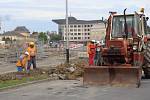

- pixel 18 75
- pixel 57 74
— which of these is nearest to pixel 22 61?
pixel 18 75

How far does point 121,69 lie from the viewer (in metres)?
17.8

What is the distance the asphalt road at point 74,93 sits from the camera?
14211 millimetres

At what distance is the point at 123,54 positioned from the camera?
1889 centimetres

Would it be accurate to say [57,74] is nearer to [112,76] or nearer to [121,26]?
[121,26]

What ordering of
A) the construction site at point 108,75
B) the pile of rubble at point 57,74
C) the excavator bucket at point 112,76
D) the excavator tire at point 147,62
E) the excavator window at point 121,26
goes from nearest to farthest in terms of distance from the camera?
1. the construction site at point 108,75
2. the excavator bucket at point 112,76
3. the excavator window at point 121,26
4. the excavator tire at point 147,62
5. the pile of rubble at point 57,74

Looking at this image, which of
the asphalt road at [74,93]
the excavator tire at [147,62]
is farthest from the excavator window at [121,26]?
the asphalt road at [74,93]

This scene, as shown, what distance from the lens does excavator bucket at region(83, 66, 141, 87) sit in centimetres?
1752

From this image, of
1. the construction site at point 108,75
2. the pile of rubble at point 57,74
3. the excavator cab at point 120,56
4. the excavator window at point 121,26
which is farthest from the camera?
the pile of rubble at point 57,74

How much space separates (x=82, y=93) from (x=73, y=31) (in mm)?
56741

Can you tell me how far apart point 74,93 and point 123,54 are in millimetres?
4258

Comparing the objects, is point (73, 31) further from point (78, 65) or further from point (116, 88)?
point (116, 88)

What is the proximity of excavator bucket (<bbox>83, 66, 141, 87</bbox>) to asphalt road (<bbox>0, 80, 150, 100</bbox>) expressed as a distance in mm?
476

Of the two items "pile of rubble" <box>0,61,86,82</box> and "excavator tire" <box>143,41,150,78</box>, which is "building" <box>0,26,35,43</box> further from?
"excavator tire" <box>143,41,150,78</box>

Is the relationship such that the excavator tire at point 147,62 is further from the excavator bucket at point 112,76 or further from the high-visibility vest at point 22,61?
the high-visibility vest at point 22,61
